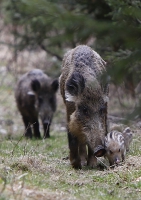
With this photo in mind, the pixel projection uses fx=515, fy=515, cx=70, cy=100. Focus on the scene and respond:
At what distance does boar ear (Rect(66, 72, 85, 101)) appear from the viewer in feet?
28.2

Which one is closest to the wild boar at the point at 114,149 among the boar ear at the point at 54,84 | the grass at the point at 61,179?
the grass at the point at 61,179

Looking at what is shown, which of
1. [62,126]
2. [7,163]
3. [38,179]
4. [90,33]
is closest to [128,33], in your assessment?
[90,33]

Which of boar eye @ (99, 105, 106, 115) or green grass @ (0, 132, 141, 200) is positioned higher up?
boar eye @ (99, 105, 106, 115)

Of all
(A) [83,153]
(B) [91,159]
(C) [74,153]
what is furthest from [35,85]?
(C) [74,153]

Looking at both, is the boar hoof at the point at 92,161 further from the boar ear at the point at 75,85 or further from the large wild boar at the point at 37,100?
the large wild boar at the point at 37,100

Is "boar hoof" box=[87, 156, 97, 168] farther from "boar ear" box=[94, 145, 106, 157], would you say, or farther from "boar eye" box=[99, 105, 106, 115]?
"boar ear" box=[94, 145, 106, 157]

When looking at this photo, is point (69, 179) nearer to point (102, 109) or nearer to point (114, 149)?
point (114, 149)

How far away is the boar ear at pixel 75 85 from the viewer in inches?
338

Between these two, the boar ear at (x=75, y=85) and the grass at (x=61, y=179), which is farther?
the boar ear at (x=75, y=85)

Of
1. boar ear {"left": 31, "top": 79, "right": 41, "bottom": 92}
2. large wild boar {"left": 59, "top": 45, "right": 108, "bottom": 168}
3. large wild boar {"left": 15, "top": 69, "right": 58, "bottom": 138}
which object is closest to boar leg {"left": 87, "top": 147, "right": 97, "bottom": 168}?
large wild boar {"left": 59, "top": 45, "right": 108, "bottom": 168}

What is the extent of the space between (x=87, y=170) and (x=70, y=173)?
0.67m

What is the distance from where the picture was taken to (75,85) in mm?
8664

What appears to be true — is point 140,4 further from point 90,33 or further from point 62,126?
point 62,126

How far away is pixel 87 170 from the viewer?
28.5ft
